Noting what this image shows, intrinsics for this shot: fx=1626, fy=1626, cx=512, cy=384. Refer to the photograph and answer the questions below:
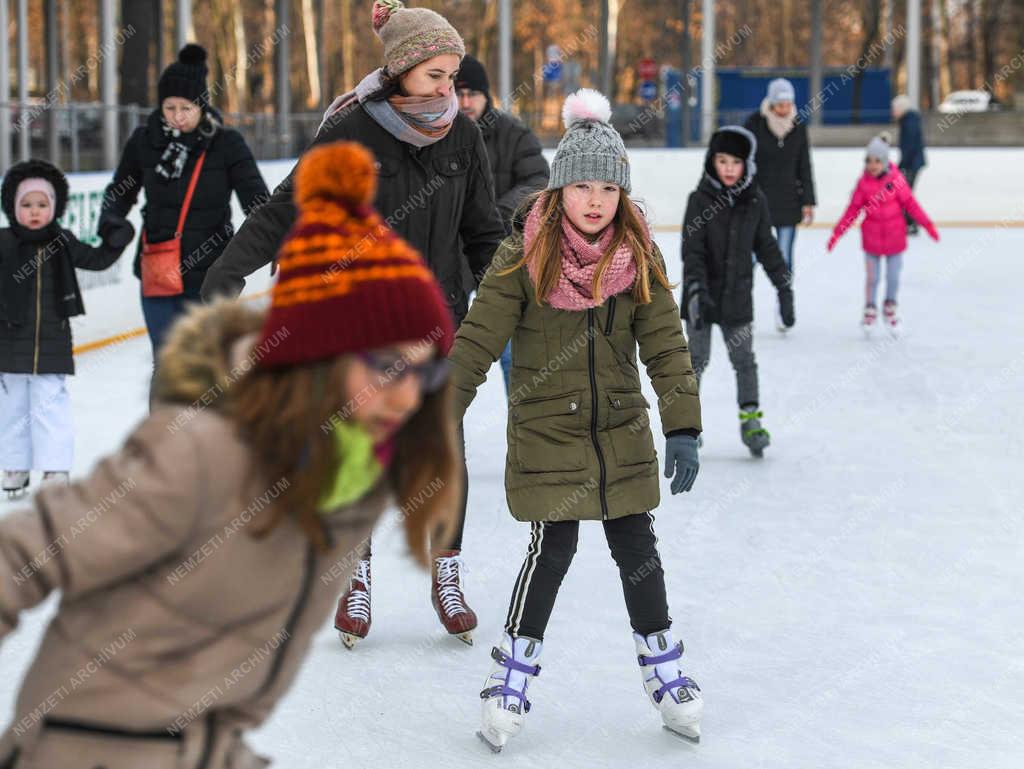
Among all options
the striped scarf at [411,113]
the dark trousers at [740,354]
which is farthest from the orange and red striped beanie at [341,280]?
the dark trousers at [740,354]

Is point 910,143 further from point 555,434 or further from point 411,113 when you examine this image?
point 555,434

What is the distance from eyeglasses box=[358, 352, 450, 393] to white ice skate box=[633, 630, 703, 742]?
71.6 inches

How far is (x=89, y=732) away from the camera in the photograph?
1.43 meters

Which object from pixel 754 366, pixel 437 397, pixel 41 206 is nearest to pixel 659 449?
pixel 754 366

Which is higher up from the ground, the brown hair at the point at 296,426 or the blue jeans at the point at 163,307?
the brown hair at the point at 296,426

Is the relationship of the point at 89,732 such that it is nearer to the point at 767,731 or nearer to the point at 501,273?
A: the point at 501,273

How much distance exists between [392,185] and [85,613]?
2.20 m

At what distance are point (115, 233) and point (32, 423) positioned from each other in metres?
0.68

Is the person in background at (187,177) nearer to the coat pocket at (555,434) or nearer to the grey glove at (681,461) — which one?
the coat pocket at (555,434)

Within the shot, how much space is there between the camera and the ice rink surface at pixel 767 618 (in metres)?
3.18

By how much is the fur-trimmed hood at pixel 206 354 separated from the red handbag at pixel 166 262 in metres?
3.80

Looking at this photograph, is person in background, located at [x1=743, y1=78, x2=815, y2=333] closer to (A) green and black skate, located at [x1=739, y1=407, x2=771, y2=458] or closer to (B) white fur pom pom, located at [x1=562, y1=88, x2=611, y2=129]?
(A) green and black skate, located at [x1=739, y1=407, x2=771, y2=458]

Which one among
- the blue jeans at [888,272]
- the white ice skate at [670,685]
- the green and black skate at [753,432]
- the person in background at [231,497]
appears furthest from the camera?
the blue jeans at [888,272]

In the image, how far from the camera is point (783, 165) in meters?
9.67
